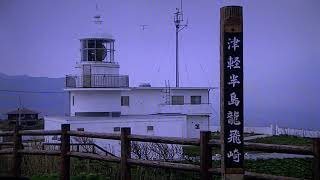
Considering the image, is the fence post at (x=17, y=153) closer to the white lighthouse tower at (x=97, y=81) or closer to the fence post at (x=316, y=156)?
the fence post at (x=316, y=156)

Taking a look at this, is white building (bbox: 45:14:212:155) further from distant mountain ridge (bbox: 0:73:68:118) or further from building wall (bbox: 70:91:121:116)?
distant mountain ridge (bbox: 0:73:68:118)

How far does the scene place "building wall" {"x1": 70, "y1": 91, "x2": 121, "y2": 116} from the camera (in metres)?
27.6

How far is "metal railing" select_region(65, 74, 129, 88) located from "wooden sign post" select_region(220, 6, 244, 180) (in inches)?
864

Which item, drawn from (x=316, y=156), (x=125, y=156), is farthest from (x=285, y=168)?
(x=316, y=156)

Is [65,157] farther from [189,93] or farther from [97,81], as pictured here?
[189,93]

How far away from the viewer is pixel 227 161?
4.59 meters

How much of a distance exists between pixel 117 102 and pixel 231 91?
24.2 meters

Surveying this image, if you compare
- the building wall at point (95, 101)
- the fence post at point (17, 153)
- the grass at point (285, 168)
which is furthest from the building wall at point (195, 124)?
the fence post at point (17, 153)

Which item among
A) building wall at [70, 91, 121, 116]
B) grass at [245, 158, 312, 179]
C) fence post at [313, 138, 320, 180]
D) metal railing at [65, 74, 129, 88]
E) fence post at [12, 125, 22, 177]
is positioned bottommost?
grass at [245, 158, 312, 179]

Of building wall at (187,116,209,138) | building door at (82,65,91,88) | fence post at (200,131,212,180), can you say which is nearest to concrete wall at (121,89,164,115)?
building wall at (187,116,209,138)

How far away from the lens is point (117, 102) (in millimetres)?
28594

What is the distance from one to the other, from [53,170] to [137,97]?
2214cm

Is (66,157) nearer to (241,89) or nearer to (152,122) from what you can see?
(241,89)

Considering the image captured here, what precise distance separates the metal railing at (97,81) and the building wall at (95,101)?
556 mm
